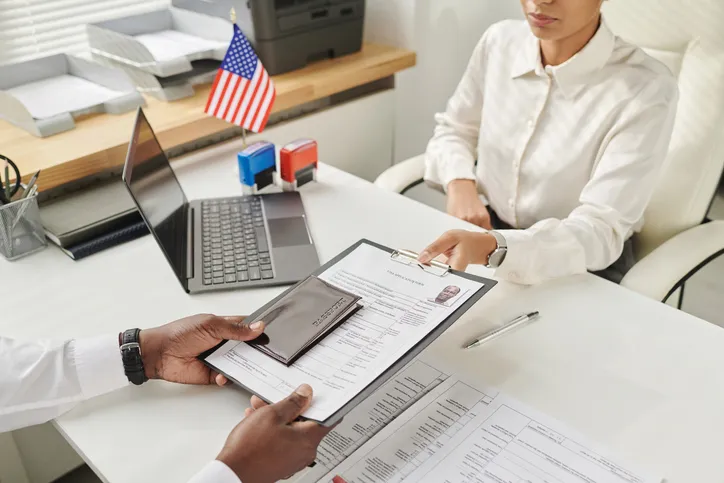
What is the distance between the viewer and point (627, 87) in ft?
4.24

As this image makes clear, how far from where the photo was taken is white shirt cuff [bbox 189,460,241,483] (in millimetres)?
735

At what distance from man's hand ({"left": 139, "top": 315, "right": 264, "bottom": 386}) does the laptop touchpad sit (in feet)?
1.08

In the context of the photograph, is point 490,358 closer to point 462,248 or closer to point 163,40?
point 462,248

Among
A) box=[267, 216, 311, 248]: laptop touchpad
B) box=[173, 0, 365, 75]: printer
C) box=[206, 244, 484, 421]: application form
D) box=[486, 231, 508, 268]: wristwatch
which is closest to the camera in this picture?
box=[206, 244, 484, 421]: application form

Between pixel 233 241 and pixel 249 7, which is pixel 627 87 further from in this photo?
pixel 249 7

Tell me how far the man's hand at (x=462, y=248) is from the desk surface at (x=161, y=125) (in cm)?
78

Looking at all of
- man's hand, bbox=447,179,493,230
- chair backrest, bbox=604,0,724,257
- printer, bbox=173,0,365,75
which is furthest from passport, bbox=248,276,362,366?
printer, bbox=173,0,365,75

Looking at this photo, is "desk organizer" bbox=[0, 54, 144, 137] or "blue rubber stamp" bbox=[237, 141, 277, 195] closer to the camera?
"blue rubber stamp" bbox=[237, 141, 277, 195]

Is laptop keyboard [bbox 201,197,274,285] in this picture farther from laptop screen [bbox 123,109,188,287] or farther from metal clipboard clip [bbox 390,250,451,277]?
metal clipboard clip [bbox 390,250,451,277]

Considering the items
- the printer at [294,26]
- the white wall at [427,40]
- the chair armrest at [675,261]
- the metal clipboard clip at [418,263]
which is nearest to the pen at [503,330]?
the metal clipboard clip at [418,263]

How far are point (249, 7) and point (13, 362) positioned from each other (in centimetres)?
114

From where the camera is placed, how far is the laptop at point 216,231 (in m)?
1.13

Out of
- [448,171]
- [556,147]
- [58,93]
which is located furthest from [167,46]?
[556,147]

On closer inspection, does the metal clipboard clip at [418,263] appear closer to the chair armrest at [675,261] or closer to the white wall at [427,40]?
the chair armrest at [675,261]
